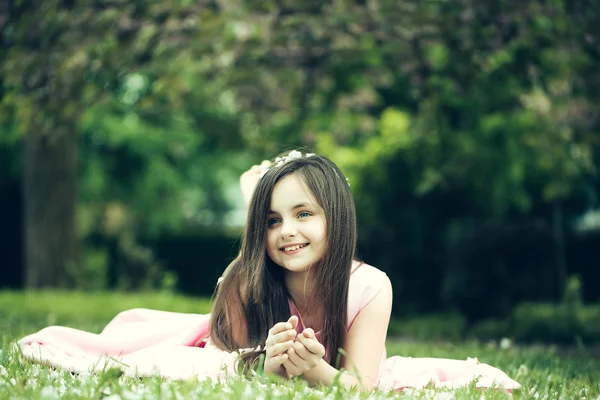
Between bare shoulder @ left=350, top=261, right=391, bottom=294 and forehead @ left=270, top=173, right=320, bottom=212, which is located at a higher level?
forehead @ left=270, top=173, right=320, bottom=212

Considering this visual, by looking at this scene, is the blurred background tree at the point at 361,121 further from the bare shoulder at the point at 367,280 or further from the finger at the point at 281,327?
the finger at the point at 281,327

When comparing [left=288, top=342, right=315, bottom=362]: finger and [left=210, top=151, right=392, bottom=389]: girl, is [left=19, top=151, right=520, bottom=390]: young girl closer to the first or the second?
[left=210, top=151, right=392, bottom=389]: girl

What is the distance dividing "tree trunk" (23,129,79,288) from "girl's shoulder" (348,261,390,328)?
6533 mm

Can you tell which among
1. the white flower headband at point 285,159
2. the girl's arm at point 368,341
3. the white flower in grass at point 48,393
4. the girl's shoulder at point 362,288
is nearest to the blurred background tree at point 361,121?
the white flower headband at point 285,159

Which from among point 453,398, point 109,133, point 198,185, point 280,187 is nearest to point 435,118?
point 280,187

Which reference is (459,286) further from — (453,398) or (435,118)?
(453,398)

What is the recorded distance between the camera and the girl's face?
2.89m

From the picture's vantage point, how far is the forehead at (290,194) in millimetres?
2920

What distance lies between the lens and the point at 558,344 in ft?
21.5

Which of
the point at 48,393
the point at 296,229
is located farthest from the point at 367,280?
the point at 48,393

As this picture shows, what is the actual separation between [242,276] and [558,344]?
4.40 metres

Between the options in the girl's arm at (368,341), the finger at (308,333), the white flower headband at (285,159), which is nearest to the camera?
the finger at (308,333)

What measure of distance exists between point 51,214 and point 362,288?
6.73 metres

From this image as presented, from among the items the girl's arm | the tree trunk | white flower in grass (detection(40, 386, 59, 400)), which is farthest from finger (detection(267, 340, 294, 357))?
the tree trunk
